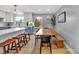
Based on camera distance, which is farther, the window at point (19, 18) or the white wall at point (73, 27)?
the window at point (19, 18)

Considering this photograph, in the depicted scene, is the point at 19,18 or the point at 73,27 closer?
the point at 73,27

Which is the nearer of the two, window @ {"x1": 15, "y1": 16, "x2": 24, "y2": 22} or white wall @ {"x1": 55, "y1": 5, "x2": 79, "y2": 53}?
white wall @ {"x1": 55, "y1": 5, "x2": 79, "y2": 53}

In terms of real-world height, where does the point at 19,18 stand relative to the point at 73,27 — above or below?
above
